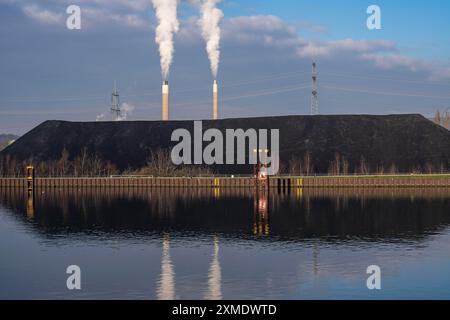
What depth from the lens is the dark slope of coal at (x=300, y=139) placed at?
143750mm

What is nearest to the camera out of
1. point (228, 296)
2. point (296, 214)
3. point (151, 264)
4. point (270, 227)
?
point (228, 296)

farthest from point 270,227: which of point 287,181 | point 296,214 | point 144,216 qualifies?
point 287,181

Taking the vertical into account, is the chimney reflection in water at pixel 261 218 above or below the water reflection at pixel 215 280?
above

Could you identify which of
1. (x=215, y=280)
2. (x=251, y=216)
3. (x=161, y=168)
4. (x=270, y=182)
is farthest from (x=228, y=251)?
(x=161, y=168)

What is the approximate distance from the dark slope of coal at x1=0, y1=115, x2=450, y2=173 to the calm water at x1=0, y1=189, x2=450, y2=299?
65.8 meters

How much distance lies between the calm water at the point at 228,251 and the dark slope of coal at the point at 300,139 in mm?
65778

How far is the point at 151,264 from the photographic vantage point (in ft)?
126

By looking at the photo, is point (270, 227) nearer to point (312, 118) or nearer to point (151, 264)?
point (151, 264)

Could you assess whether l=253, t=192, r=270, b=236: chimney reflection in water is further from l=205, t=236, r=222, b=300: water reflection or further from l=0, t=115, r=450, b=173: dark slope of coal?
l=0, t=115, r=450, b=173: dark slope of coal

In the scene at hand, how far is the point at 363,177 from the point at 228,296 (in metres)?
97.5

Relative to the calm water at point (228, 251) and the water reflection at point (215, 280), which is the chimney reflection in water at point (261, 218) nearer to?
the calm water at point (228, 251)

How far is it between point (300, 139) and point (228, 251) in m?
113

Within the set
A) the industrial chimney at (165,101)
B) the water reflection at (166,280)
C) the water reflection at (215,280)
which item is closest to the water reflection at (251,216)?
the water reflection at (166,280)

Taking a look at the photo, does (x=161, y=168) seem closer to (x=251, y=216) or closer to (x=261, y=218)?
(x=251, y=216)
